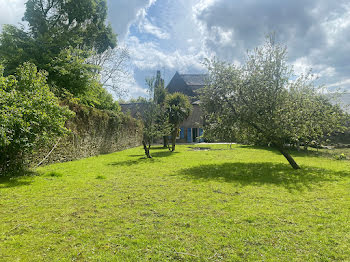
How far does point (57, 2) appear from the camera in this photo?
64.6ft

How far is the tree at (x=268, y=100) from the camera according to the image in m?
8.55

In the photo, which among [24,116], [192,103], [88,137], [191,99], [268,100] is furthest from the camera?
[191,99]

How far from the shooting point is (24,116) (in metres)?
6.67

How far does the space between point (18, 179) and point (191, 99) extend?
114 ft

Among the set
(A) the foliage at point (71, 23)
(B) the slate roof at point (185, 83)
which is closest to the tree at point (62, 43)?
(A) the foliage at point (71, 23)

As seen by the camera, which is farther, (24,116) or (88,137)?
(88,137)

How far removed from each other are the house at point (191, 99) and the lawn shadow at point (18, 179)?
29.3 meters

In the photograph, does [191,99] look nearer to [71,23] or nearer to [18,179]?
[71,23]

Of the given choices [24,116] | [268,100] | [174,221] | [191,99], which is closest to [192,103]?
[191,99]

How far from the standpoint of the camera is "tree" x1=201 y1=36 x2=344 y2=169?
8.55m

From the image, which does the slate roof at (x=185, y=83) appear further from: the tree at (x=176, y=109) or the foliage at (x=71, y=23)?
the foliage at (x=71, y=23)

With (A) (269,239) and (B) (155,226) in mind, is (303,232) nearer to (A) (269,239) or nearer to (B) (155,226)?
(A) (269,239)

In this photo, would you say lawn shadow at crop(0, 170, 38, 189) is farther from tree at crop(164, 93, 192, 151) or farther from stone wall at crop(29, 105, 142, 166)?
tree at crop(164, 93, 192, 151)

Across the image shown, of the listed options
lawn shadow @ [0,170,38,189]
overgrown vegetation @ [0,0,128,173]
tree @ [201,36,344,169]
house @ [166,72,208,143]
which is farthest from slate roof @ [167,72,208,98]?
lawn shadow @ [0,170,38,189]
